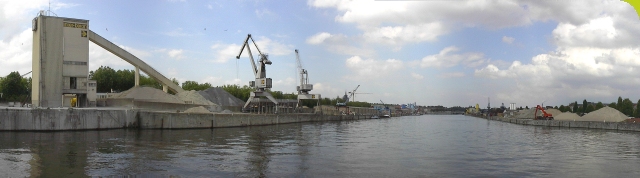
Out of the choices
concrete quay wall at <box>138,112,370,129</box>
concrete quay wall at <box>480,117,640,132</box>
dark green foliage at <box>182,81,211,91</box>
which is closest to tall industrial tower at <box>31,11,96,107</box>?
concrete quay wall at <box>138,112,370,129</box>

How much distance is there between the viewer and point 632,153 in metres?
33.6

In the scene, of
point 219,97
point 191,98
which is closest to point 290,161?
point 191,98

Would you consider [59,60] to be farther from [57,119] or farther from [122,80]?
[122,80]

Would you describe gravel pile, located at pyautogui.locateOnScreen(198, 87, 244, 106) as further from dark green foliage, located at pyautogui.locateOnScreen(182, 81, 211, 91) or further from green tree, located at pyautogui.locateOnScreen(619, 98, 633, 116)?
green tree, located at pyautogui.locateOnScreen(619, 98, 633, 116)

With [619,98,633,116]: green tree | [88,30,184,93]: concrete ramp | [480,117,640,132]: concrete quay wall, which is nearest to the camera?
[88,30,184,93]: concrete ramp

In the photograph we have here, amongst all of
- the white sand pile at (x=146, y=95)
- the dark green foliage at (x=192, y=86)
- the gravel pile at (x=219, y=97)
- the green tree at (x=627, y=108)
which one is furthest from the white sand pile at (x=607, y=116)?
the dark green foliage at (x=192, y=86)

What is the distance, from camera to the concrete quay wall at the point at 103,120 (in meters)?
44.8

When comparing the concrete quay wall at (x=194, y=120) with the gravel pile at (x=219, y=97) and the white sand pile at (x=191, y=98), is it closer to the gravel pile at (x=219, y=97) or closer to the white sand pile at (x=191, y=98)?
the white sand pile at (x=191, y=98)

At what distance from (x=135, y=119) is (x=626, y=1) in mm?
55463

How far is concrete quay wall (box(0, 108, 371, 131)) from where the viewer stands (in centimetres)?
4475

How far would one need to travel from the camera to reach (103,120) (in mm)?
49812

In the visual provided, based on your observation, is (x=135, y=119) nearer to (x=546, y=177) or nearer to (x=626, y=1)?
(x=546, y=177)

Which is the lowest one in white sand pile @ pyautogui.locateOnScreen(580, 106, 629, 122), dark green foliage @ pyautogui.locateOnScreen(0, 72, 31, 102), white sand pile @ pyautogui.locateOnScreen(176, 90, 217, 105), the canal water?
the canal water

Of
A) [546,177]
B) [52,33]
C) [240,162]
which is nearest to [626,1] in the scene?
[546,177]
